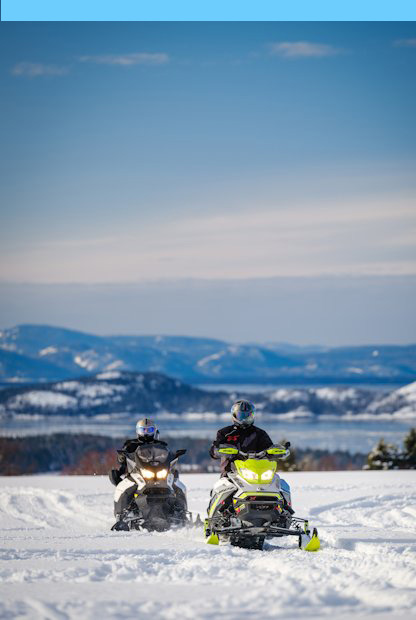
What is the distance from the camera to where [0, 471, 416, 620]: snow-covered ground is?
6.05m

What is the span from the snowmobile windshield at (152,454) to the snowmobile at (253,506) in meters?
1.36

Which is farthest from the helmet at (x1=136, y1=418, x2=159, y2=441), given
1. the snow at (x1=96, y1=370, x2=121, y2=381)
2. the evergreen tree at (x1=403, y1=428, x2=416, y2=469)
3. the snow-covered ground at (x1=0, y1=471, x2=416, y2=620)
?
the snow at (x1=96, y1=370, x2=121, y2=381)

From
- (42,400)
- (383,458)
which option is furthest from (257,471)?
(42,400)

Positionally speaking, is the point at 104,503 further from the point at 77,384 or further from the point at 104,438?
the point at 77,384

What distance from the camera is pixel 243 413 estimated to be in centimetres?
973

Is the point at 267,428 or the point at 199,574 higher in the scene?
the point at 267,428

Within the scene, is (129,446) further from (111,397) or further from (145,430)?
(111,397)

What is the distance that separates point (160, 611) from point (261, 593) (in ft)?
2.67

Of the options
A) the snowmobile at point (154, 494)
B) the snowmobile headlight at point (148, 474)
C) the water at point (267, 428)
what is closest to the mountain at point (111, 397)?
the water at point (267, 428)

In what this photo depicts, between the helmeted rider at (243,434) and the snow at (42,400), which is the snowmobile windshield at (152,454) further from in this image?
the snow at (42,400)

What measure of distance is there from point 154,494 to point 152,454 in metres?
0.45

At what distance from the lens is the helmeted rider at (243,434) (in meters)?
9.69

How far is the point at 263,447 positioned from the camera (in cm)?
972

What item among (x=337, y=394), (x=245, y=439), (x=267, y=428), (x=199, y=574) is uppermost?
(x=337, y=394)
